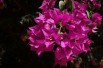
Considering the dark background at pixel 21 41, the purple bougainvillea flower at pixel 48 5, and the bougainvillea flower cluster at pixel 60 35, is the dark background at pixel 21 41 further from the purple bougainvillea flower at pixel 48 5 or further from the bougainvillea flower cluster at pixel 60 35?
the bougainvillea flower cluster at pixel 60 35

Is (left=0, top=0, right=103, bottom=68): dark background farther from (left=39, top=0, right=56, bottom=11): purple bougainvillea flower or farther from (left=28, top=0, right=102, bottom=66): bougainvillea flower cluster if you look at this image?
(left=28, top=0, right=102, bottom=66): bougainvillea flower cluster

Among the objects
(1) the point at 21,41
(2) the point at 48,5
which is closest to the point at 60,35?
(2) the point at 48,5

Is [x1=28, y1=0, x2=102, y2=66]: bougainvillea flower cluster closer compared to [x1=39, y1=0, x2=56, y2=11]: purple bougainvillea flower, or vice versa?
[x1=28, y1=0, x2=102, y2=66]: bougainvillea flower cluster

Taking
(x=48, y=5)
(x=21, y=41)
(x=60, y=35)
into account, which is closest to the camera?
(x=60, y=35)

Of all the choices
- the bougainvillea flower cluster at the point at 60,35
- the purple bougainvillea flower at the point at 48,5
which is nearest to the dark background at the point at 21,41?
the purple bougainvillea flower at the point at 48,5

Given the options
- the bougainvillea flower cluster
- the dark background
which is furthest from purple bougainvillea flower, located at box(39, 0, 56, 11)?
the dark background

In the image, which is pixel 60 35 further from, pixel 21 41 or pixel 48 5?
pixel 21 41

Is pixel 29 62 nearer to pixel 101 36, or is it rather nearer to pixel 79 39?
pixel 101 36

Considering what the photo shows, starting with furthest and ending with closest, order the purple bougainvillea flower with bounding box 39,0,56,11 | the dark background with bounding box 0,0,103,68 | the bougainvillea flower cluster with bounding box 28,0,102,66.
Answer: the dark background with bounding box 0,0,103,68 < the purple bougainvillea flower with bounding box 39,0,56,11 < the bougainvillea flower cluster with bounding box 28,0,102,66

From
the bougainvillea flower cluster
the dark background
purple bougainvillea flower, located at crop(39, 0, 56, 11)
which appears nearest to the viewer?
the bougainvillea flower cluster
